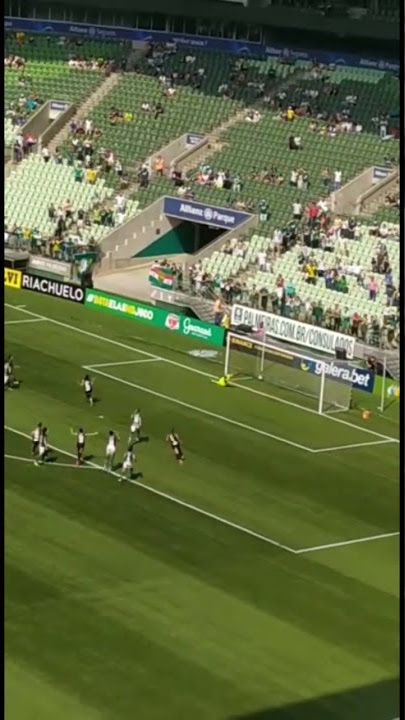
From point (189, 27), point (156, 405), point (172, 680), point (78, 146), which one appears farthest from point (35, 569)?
point (189, 27)

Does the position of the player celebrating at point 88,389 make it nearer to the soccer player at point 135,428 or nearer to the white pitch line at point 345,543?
the soccer player at point 135,428

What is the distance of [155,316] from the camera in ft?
147

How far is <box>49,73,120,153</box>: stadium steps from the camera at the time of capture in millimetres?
59625

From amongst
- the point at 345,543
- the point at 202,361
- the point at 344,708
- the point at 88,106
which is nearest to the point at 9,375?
the point at 202,361

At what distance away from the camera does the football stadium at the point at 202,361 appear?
72.6ft

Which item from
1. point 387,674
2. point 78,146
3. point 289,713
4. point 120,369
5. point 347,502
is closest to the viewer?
point 289,713

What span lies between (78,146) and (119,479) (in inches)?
1181

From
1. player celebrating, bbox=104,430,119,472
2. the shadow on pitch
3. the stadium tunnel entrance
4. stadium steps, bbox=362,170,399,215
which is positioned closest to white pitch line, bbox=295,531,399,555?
player celebrating, bbox=104,430,119,472

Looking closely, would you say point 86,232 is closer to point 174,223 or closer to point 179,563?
point 174,223

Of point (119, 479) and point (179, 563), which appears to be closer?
point (179, 563)

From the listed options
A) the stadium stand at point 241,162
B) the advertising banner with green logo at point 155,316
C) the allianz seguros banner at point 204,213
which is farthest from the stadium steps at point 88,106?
the advertising banner with green logo at point 155,316

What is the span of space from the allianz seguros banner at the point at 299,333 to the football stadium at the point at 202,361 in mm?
68

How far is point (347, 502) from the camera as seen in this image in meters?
30.0

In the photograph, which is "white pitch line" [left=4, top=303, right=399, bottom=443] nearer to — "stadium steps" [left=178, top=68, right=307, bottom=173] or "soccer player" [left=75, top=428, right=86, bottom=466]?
"soccer player" [left=75, top=428, right=86, bottom=466]
